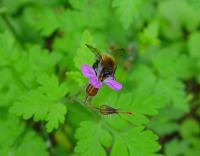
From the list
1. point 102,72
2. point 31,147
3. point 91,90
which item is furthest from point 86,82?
point 31,147

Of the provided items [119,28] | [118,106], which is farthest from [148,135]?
[119,28]

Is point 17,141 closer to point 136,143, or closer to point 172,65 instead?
point 136,143

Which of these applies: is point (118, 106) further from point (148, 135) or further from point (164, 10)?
point (164, 10)

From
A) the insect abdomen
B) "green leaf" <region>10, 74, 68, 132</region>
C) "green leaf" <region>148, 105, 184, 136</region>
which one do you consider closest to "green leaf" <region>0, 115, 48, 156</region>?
"green leaf" <region>10, 74, 68, 132</region>

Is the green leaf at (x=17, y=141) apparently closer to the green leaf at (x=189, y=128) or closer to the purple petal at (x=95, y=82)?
the purple petal at (x=95, y=82)

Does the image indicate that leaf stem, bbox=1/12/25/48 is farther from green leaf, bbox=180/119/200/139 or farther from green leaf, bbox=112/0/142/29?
green leaf, bbox=180/119/200/139

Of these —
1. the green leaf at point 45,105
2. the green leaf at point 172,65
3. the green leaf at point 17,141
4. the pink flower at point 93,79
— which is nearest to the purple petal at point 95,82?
the pink flower at point 93,79
